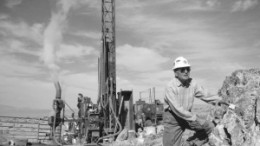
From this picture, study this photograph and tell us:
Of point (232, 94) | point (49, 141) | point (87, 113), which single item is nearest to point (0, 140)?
point (49, 141)

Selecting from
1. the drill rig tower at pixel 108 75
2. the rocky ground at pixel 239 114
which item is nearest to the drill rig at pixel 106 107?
the drill rig tower at pixel 108 75

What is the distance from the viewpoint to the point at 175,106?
3.63 metres

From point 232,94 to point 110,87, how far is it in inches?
440

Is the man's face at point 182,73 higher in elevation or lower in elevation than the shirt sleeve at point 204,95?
higher

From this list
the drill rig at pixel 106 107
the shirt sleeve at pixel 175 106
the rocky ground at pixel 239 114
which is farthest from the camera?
the drill rig at pixel 106 107

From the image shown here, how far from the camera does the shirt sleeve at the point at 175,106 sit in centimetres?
359

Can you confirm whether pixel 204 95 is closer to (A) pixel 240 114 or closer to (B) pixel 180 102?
(B) pixel 180 102

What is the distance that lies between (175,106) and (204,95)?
1.76 ft

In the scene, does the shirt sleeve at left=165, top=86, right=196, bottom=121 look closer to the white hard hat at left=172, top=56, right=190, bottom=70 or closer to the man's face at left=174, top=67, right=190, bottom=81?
the man's face at left=174, top=67, right=190, bottom=81

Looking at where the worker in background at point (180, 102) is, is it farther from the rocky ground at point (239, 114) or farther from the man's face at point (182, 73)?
the rocky ground at point (239, 114)

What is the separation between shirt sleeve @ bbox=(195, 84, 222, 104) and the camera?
12.8ft

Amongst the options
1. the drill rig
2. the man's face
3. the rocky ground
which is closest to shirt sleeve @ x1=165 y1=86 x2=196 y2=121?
the man's face

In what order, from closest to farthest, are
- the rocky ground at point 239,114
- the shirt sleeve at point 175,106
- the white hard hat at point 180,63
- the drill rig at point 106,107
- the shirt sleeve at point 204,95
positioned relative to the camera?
the shirt sleeve at point 175,106
the white hard hat at point 180,63
the shirt sleeve at point 204,95
the rocky ground at point 239,114
the drill rig at point 106,107

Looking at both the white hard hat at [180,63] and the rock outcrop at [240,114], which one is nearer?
the white hard hat at [180,63]
